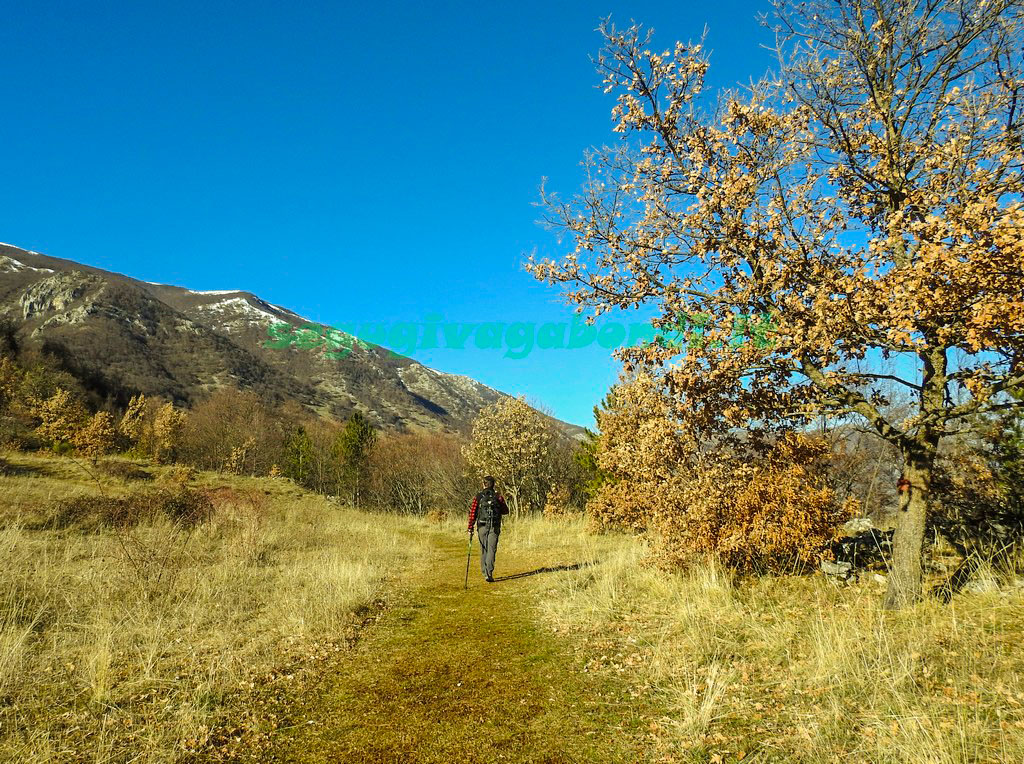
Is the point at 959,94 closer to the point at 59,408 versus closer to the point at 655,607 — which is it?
the point at 655,607

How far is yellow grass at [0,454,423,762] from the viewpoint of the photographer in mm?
4438

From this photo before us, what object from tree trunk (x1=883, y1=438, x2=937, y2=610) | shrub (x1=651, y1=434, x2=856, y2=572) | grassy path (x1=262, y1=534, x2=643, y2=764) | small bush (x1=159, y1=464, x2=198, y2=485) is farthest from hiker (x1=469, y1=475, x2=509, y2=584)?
small bush (x1=159, y1=464, x2=198, y2=485)

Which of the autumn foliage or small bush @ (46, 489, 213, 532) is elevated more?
the autumn foliage

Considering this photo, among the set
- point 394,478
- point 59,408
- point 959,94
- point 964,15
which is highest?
point 964,15

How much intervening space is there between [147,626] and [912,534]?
422 inches

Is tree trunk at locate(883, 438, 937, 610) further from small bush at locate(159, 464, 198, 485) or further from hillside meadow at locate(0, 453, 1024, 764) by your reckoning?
small bush at locate(159, 464, 198, 485)

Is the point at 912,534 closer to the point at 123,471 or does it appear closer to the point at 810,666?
the point at 810,666

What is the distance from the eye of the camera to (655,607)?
26.3 feet

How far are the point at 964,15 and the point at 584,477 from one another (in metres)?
35.6

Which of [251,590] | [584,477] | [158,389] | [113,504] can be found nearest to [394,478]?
[584,477]

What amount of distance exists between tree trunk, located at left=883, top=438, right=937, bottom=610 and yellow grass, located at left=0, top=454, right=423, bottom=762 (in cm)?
786

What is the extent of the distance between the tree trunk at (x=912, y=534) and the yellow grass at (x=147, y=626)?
7860 millimetres

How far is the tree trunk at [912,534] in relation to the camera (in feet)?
22.1

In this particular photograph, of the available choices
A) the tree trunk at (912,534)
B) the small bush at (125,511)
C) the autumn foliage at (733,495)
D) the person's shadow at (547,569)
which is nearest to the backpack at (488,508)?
the person's shadow at (547,569)
